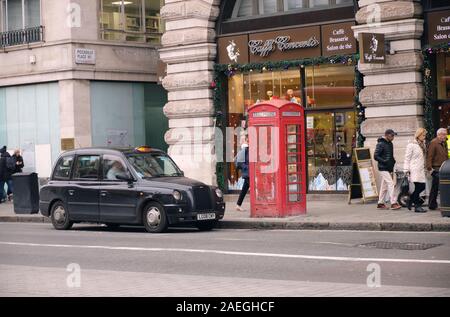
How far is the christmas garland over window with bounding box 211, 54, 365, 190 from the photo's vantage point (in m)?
25.0

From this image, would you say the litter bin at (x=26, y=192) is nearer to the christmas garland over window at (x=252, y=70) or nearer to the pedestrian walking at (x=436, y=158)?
the christmas garland over window at (x=252, y=70)

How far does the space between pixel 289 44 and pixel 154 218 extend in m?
8.15

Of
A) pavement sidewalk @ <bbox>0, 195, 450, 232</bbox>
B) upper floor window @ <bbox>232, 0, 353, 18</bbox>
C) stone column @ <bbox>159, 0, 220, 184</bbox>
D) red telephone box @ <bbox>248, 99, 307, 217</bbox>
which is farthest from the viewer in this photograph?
stone column @ <bbox>159, 0, 220, 184</bbox>

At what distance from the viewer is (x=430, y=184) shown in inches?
914

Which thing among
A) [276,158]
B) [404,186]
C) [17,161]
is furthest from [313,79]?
[17,161]

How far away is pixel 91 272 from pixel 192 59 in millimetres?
15615

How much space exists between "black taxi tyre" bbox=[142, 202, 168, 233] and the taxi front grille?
27.6 inches

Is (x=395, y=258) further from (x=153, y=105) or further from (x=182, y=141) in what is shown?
(x=153, y=105)

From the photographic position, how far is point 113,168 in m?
20.9

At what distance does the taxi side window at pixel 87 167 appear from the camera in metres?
21.2

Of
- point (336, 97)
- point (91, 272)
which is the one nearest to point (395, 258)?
point (91, 272)

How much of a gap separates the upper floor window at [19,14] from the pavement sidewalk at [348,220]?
1208 centimetres

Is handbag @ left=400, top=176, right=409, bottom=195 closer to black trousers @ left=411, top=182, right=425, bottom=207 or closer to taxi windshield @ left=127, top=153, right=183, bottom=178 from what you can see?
black trousers @ left=411, top=182, right=425, bottom=207

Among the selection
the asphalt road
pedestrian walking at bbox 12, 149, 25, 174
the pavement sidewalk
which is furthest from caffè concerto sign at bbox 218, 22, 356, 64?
pedestrian walking at bbox 12, 149, 25, 174
